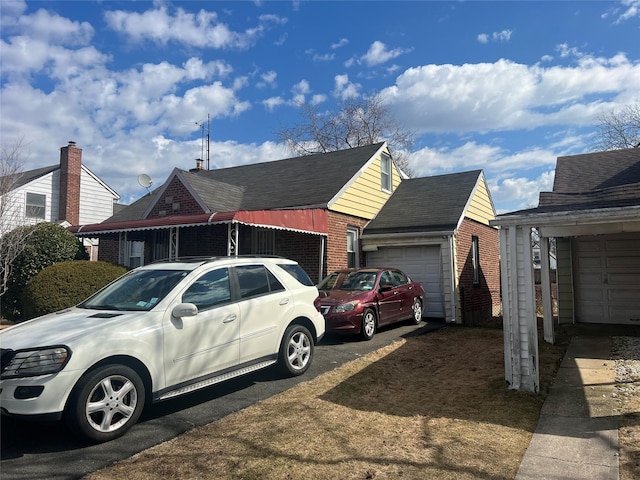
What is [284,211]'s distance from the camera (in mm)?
11383

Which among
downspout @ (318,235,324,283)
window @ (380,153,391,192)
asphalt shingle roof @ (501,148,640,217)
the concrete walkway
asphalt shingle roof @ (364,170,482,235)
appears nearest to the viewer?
the concrete walkway

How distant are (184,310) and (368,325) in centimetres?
552

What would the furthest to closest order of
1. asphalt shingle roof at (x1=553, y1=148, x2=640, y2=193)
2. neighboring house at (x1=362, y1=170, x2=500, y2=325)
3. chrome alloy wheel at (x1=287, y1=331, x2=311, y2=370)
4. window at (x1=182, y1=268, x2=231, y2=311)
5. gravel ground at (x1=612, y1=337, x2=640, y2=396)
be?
1. neighboring house at (x1=362, y1=170, x2=500, y2=325)
2. asphalt shingle roof at (x1=553, y1=148, x2=640, y2=193)
3. chrome alloy wheel at (x1=287, y1=331, x2=311, y2=370)
4. gravel ground at (x1=612, y1=337, x2=640, y2=396)
5. window at (x1=182, y1=268, x2=231, y2=311)

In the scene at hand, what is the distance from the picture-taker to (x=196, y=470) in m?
3.85

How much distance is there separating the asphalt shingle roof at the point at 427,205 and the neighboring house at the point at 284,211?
0.45 meters

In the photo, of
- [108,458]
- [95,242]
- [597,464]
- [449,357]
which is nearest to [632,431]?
[597,464]

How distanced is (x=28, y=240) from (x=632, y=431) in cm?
1358

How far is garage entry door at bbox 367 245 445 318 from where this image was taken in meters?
13.8

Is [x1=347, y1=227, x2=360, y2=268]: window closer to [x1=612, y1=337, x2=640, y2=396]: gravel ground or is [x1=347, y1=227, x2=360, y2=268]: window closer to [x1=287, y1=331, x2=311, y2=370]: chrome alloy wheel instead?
[x1=612, y1=337, x2=640, y2=396]: gravel ground

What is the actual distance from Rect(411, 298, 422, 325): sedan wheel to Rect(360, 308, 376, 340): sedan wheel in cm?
236

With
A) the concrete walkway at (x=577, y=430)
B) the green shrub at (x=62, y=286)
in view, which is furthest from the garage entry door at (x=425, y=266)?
the green shrub at (x=62, y=286)

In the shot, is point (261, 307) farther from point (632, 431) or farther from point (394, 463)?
point (632, 431)

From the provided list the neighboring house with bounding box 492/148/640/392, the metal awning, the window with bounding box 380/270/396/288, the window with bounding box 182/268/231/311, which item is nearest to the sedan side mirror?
the window with bounding box 182/268/231/311

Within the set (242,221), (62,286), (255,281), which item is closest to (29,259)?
(62,286)
